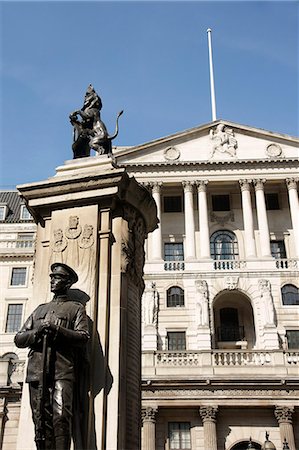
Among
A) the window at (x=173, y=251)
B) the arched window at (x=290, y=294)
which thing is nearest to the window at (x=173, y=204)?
the window at (x=173, y=251)

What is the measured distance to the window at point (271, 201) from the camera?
5038 cm

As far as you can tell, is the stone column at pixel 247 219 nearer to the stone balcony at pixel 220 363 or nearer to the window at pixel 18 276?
the stone balcony at pixel 220 363

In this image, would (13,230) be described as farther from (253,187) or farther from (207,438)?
(207,438)

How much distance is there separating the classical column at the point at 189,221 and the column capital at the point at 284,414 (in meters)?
14.9

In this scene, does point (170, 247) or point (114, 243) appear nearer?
point (114, 243)

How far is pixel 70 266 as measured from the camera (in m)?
8.46

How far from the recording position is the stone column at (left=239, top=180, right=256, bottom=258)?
45375 mm

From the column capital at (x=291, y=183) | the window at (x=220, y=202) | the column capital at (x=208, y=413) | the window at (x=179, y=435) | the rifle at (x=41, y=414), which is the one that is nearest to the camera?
the rifle at (x=41, y=414)

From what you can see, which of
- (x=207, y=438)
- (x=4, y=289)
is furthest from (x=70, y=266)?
(x=4, y=289)

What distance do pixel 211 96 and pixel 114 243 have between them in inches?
1987

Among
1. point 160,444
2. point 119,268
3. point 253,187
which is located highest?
point 253,187

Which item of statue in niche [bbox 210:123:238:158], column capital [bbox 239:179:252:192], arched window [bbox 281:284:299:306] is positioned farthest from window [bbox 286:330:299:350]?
statue in niche [bbox 210:123:238:158]

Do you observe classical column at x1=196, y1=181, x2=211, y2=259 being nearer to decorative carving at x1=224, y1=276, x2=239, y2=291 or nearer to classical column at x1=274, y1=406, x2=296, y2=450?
decorative carving at x1=224, y1=276, x2=239, y2=291

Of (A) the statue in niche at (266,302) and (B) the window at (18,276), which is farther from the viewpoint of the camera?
(B) the window at (18,276)
